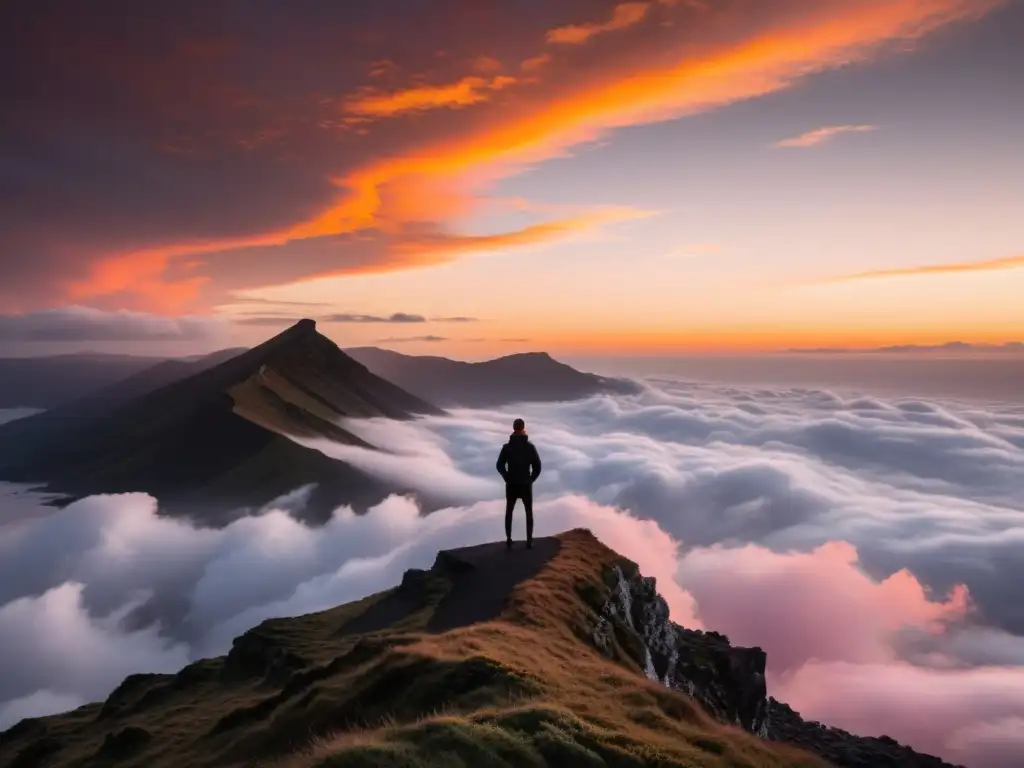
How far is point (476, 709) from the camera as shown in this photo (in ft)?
46.5

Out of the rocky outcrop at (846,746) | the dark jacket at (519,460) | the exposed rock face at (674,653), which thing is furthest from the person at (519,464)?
the rocky outcrop at (846,746)

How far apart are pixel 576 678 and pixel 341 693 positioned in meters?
7.47

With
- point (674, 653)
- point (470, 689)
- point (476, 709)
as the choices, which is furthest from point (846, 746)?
point (476, 709)

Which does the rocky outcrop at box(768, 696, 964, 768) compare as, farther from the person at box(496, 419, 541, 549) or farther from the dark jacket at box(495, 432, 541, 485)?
the dark jacket at box(495, 432, 541, 485)

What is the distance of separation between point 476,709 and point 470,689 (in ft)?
5.88

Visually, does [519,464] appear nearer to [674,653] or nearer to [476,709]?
[476,709]

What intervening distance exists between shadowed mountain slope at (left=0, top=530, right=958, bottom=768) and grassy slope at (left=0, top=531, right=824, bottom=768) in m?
0.06

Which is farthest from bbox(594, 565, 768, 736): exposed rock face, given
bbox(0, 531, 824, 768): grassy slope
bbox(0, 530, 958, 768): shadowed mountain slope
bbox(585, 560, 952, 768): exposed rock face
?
bbox(0, 531, 824, 768): grassy slope

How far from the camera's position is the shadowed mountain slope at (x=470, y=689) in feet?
39.4

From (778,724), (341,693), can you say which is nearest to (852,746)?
(778,724)

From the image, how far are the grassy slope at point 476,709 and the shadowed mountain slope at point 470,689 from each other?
0.06 metres

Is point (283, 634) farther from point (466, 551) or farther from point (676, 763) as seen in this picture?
point (676, 763)

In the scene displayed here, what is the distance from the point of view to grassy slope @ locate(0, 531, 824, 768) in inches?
452

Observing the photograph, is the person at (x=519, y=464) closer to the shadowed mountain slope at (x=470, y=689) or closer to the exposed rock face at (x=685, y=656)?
the shadowed mountain slope at (x=470, y=689)
